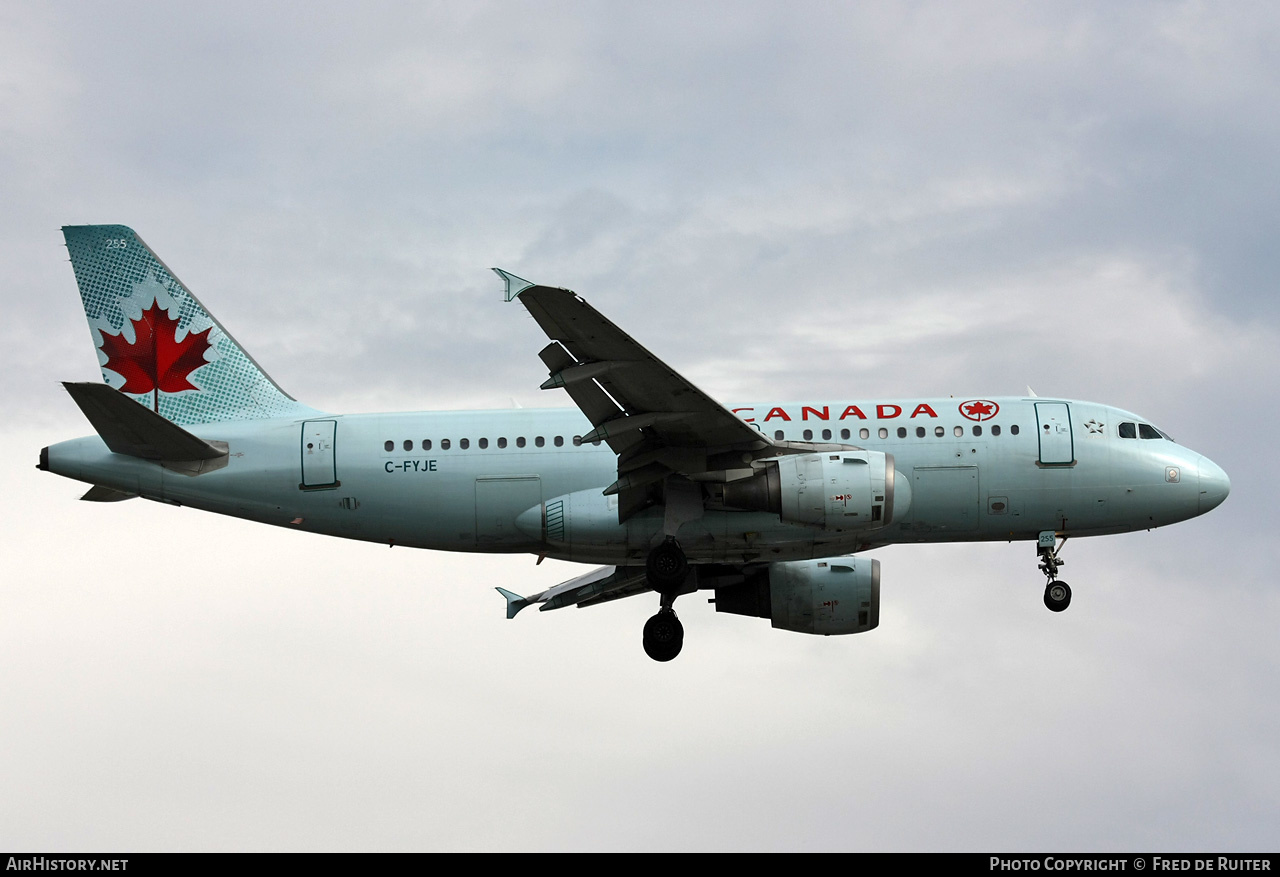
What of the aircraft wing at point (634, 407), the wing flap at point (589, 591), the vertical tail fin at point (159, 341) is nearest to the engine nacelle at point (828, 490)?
the aircraft wing at point (634, 407)

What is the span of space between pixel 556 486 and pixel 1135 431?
13554mm

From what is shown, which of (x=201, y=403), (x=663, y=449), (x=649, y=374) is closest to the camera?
(x=649, y=374)

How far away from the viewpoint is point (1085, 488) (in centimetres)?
3131

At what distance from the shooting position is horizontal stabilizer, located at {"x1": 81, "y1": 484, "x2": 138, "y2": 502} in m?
32.0

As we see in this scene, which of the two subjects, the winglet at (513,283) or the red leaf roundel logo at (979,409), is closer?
the winglet at (513,283)

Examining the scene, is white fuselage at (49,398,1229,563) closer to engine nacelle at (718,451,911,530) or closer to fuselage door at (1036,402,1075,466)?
fuselage door at (1036,402,1075,466)

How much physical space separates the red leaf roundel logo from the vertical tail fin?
1548cm

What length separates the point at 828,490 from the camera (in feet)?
92.9

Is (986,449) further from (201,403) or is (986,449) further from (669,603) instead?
(201,403)

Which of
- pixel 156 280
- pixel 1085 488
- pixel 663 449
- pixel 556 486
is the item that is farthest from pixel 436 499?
pixel 1085 488

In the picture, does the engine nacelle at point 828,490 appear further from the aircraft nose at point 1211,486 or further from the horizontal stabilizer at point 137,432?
the horizontal stabilizer at point 137,432

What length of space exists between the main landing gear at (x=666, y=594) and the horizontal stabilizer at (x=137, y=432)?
1026cm

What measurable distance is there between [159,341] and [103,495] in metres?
4.17

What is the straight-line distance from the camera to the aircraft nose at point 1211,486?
32.0 metres
